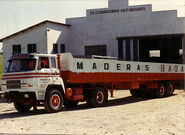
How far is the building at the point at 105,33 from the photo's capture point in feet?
104

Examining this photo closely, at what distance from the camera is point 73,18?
3494 centimetres

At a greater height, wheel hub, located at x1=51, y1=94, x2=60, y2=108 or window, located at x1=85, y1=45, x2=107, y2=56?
window, located at x1=85, y1=45, x2=107, y2=56

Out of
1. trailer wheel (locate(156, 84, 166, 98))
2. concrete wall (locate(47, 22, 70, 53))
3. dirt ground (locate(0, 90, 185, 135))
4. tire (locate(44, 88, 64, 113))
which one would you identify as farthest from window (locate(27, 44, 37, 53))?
dirt ground (locate(0, 90, 185, 135))

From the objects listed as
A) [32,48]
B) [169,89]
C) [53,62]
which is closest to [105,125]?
[53,62]

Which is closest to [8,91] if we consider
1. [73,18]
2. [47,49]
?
[47,49]

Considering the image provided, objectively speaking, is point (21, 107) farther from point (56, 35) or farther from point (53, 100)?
point (56, 35)

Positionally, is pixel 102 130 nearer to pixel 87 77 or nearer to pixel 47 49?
pixel 87 77

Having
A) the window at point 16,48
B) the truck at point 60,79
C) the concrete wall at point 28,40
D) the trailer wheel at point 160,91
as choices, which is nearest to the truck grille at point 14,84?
the truck at point 60,79

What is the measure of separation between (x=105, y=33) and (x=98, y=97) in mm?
17490

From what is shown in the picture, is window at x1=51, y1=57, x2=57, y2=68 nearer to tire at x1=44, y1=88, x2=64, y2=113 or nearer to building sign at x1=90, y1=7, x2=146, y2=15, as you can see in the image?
tire at x1=44, y1=88, x2=64, y2=113

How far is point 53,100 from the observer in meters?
14.9

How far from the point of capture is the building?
104 ft

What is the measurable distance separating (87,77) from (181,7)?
2115 cm

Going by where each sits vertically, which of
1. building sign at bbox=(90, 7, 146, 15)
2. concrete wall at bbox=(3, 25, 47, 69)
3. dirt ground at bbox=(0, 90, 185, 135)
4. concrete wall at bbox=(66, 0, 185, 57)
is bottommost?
dirt ground at bbox=(0, 90, 185, 135)
